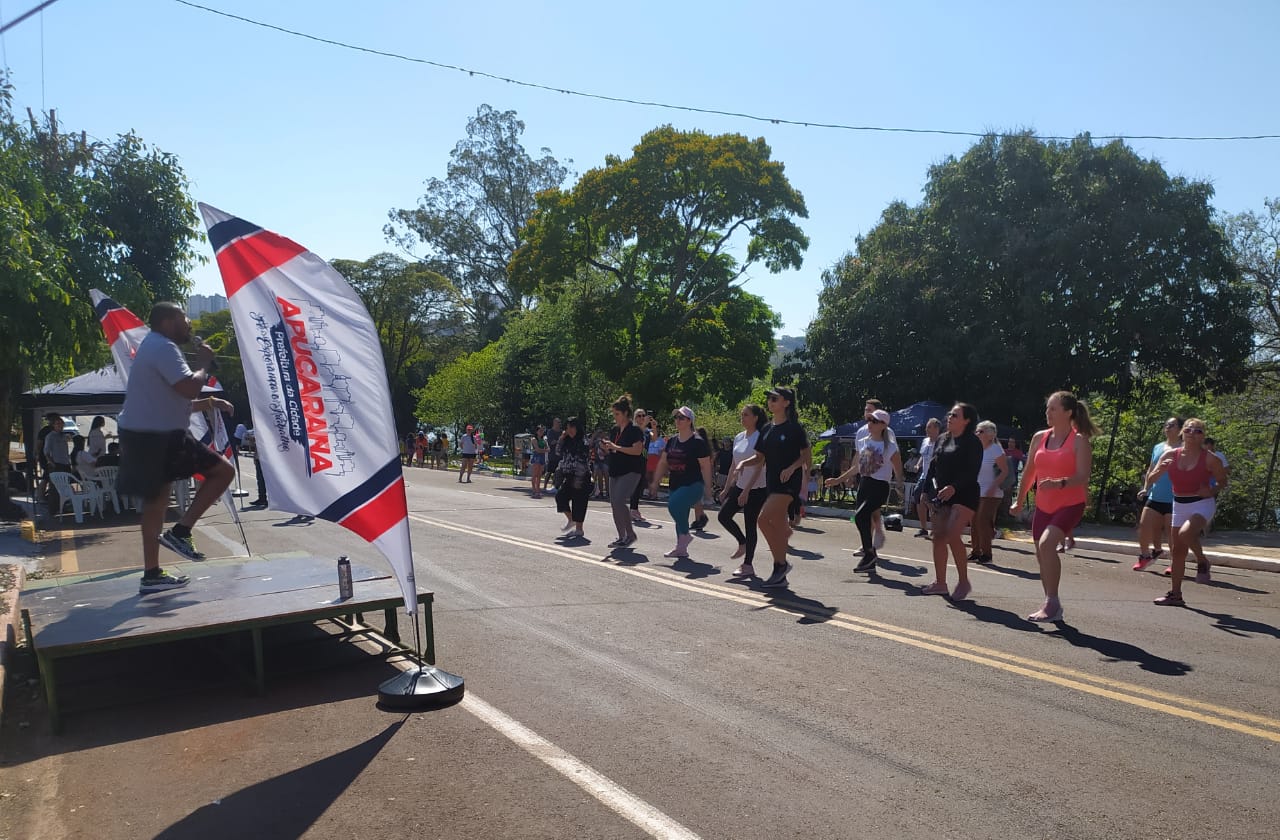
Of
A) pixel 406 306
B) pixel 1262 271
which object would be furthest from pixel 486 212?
pixel 1262 271

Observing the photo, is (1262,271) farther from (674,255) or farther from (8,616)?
(8,616)

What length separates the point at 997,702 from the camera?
5.34m

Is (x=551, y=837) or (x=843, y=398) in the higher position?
(x=843, y=398)

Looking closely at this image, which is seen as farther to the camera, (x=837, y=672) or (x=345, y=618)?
(x=345, y=618)

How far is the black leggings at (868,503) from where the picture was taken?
10.4 metres

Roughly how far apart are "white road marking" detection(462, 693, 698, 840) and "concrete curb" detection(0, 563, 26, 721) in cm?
271

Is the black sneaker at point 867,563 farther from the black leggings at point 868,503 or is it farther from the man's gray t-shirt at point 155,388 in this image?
the man's gray t-shirt at point 155,388

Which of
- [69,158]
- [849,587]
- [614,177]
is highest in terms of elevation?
[614,177]

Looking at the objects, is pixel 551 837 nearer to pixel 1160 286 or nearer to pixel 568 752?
pixel 568 752

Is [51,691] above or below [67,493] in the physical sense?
below

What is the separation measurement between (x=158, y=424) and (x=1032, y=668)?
19.2 ft

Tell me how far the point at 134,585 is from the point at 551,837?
430cm

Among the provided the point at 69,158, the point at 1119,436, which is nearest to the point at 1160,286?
the point at 1119,436

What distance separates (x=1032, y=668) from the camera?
6.05 m
